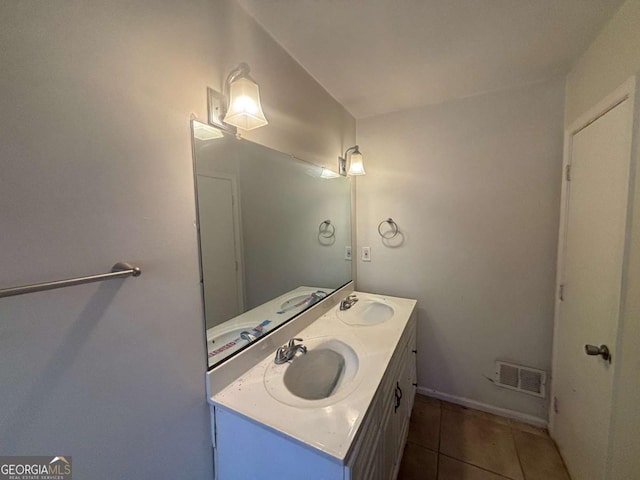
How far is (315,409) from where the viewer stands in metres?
0.82

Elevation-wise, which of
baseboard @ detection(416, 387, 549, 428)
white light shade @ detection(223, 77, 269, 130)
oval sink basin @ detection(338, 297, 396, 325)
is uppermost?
white light shade @ detection(223, 77, 269, 130)

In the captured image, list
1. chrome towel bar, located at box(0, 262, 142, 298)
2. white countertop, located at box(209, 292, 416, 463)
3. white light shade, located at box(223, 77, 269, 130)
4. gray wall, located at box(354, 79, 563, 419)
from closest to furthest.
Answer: chrome towel bar, located at box(0, 262, 142, 298) < white countertop, located at box(209, 292, 416, 463) < white light shade, located at box(223, 77, 269, 130) < gray wall, located at box(354, 79, 563, 419)

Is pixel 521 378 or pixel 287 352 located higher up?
pixel 287 352

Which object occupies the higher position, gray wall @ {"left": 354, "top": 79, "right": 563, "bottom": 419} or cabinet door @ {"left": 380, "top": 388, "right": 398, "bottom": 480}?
gray wall @ {"left": 354, "top": 79, "right": 563, "bottom": 419}

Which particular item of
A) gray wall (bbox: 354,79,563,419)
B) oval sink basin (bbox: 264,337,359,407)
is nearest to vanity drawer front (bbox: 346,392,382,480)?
oval sink basin (bbox: 264,337,359,407)

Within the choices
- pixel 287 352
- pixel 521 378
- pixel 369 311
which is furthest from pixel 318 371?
pixel 521 378

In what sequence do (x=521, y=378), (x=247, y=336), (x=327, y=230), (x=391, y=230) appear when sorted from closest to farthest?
(x=247, y=336) → (x=521, y=378) → (x=327, y=230) → (x=391, y=230)

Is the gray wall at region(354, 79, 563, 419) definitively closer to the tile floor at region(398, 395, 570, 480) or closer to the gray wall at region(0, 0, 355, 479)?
the tile floor at region(398, 395, 570, 480)

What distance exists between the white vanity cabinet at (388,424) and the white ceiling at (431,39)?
5.23 feet

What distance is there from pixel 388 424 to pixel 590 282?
1.25m

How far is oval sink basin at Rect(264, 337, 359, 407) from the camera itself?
1009 mm

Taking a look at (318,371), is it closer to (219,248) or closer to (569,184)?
(219,248)

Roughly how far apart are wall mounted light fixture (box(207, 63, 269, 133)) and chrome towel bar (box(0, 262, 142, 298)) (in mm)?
585

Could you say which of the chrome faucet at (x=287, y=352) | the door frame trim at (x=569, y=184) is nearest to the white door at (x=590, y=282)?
the door frame trim at (x=569, y=184)
